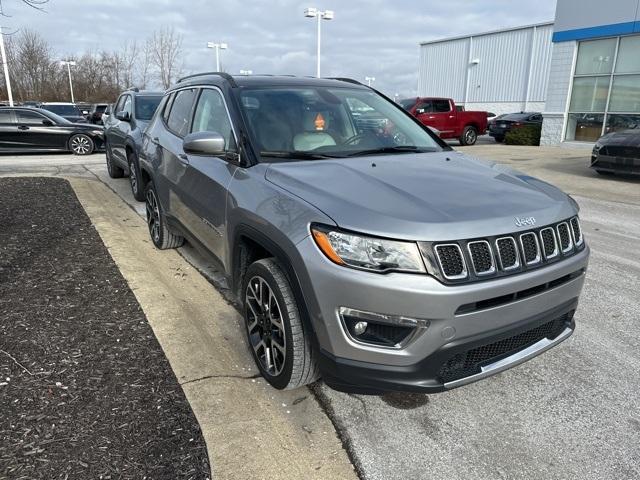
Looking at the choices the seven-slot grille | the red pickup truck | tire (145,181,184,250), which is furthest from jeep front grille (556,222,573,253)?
the red pickup truck

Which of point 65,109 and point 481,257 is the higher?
point 65,109

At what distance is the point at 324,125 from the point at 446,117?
1756cm

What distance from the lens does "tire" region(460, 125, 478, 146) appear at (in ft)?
67.2

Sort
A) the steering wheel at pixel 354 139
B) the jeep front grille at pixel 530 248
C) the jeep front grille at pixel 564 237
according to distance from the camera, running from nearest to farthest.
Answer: the jeep front grille at pixel 530 248, the jeep front grille at pixel 564 237, the steering wheel at pixel 354 139

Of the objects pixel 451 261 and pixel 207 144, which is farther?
pixel 207 144

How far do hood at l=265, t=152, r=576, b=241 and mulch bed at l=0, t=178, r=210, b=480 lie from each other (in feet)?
4.44

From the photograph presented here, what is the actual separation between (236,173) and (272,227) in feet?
2.27

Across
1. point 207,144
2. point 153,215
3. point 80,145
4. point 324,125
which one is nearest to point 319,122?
point 324,125

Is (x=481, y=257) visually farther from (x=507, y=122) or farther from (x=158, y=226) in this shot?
(x=507, y=122)

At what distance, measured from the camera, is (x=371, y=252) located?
2.20 metres

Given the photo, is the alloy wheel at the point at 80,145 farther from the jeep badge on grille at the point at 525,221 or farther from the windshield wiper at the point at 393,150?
the jeep badge on grille at the point at 525,221

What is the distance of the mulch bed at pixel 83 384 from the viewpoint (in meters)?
2.26

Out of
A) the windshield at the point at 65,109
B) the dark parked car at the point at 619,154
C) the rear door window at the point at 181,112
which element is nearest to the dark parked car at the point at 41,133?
the windshield at the point at 65,109

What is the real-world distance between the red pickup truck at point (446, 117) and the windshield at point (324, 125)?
52.0 ft
